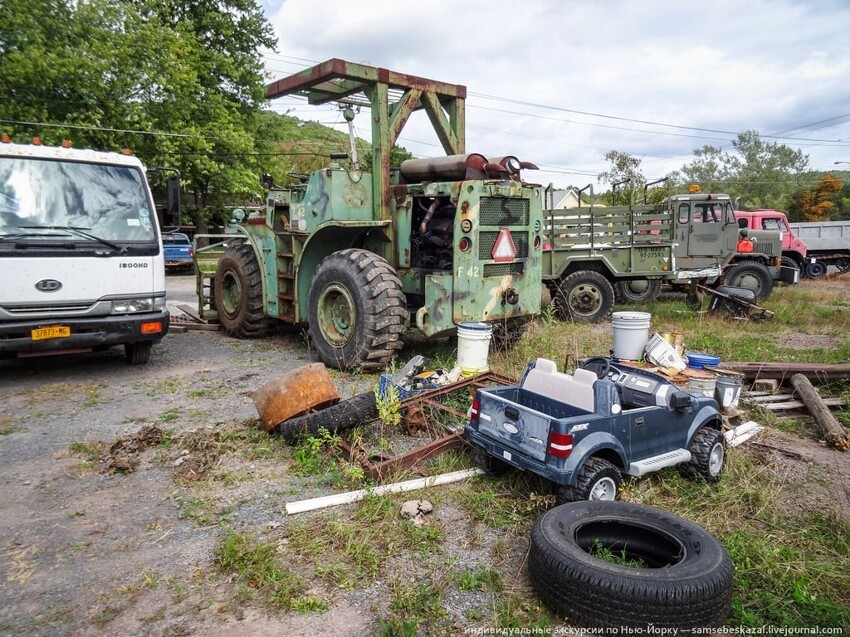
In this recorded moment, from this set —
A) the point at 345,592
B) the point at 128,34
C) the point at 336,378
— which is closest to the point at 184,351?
the point at 336,378

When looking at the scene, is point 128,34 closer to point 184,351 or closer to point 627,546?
point 184,351

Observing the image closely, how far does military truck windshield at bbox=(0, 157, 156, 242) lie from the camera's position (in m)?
5.56

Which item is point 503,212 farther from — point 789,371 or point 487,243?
point 789,371

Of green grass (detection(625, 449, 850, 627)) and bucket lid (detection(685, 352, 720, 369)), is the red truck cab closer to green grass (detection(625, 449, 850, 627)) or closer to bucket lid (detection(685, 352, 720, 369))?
bucket lid (detection(685, 352, 720, 369))

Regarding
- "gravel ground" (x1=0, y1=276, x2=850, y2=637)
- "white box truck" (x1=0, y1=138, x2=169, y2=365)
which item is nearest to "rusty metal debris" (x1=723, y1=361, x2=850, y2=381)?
"gravel ground" (x1=0, y1=276, x2=850, y2=637)

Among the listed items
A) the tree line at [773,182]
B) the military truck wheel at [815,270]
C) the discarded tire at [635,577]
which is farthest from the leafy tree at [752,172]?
the discarded tire at [635,577]

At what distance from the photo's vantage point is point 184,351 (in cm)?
751

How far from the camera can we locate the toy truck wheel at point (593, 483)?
3.17 metres

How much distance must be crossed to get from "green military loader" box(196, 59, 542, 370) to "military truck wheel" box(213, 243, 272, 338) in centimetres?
31

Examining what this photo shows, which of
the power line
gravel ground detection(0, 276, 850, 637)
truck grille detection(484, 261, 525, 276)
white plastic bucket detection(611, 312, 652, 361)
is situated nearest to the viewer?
gravel ground detection(0, 276, 850, 637)

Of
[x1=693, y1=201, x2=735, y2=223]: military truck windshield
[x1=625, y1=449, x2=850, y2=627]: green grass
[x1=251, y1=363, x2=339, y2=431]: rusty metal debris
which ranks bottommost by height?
[x1=625, y1=449, x2=850, y2=627]: green grass

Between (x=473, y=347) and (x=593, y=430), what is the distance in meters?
2.28

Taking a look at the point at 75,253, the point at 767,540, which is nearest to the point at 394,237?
the point at 75,253

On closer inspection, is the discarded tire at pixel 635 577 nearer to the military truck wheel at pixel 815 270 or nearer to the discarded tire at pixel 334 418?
the discarded tire at pixel 334 418
